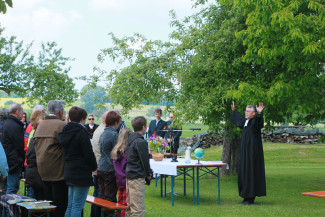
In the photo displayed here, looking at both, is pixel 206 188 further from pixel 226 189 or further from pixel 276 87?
pixel 276 87

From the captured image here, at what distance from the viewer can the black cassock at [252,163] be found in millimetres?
10531

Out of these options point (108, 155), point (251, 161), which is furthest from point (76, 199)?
point (251, 161)

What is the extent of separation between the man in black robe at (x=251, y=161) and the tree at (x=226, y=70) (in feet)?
3.79

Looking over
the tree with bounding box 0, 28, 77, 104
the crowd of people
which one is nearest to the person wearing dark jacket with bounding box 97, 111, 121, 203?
the crowd of people

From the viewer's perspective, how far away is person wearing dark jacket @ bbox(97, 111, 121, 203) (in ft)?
25.0

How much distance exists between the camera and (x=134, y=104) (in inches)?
622

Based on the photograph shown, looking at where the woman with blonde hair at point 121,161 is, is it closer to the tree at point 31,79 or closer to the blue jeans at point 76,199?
the blue jeans at point 76,199

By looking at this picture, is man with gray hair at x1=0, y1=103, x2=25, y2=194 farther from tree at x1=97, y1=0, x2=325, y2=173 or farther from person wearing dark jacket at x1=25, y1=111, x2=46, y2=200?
tree at x1=97, y1=0, x2=325, y2=173

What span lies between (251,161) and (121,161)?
4000mm

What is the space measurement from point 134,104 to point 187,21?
3.45 metres

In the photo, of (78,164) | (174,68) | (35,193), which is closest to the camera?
(78,164)

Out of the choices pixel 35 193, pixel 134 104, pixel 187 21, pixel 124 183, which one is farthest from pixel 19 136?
pixel 187 21

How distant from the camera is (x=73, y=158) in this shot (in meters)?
6.52

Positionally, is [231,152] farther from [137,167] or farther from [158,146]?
[137,167]
